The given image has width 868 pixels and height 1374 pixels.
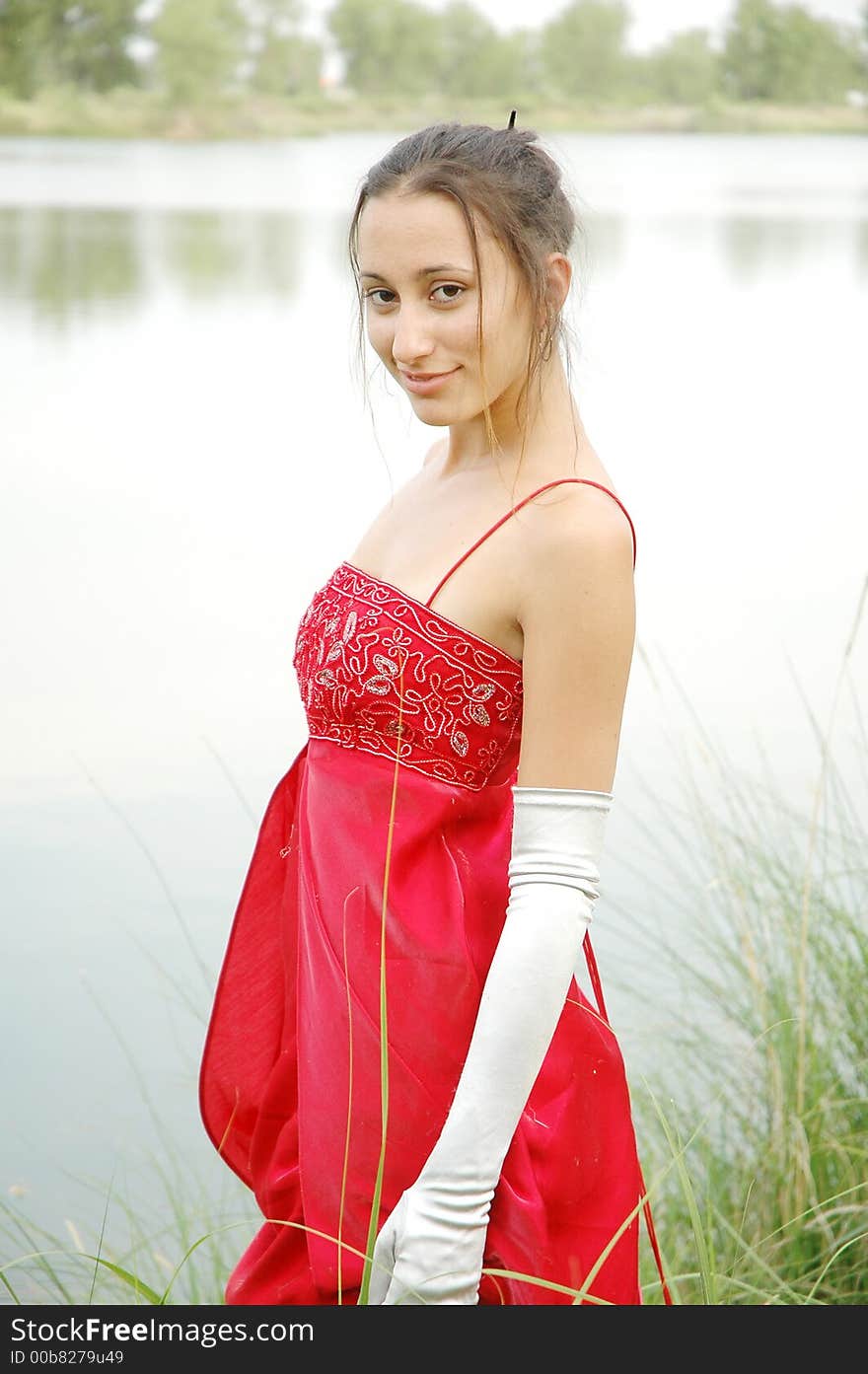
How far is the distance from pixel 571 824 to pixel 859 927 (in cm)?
101

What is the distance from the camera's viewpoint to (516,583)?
3.26 feet

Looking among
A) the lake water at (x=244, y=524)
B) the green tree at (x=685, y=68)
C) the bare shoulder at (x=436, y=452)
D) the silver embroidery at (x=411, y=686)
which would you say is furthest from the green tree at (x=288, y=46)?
the silver embroidery at (x=411, y=686)

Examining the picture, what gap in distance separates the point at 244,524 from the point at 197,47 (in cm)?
121

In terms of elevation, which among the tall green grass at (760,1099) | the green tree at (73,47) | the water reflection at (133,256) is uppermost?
the green tree at (73,47)

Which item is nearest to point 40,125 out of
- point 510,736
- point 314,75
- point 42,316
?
point 314,75

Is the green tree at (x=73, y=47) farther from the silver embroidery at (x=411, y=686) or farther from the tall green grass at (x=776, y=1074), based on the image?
the silver embroidery at (x=411, y=686)

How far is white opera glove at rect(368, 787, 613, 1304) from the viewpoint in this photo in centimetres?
97

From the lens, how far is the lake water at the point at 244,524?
9.24 ft

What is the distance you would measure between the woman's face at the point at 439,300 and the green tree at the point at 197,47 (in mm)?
2965

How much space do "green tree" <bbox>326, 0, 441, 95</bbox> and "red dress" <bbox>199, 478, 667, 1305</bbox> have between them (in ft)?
9.51

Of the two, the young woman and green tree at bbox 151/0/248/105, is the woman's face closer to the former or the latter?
the young woman

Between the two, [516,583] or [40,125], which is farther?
[40,125]

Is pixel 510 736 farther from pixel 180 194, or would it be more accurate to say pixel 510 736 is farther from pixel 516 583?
pixel 180 194

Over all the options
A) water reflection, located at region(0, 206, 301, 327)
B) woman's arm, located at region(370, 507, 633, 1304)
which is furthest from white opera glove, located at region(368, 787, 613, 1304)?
water reflection, located at region(0, 206, 301, 327)
